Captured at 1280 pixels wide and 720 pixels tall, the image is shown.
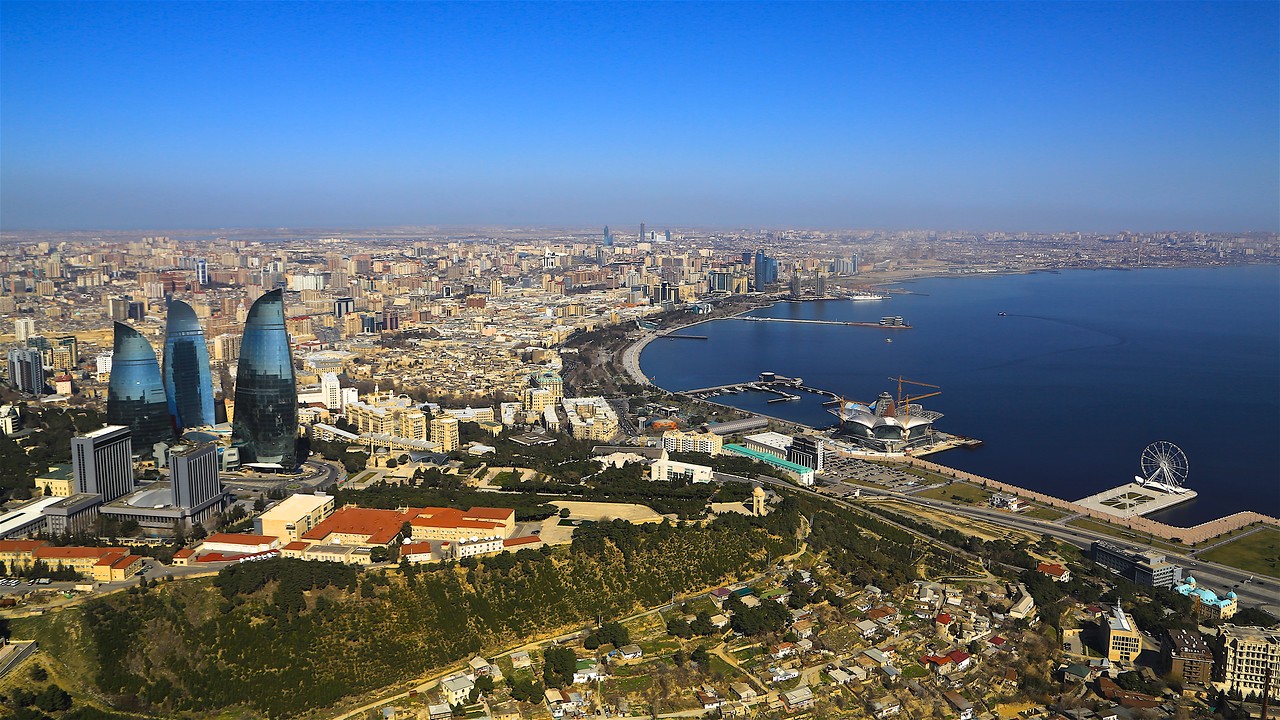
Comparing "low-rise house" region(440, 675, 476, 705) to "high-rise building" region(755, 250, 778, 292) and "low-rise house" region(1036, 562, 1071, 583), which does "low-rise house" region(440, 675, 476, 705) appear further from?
"high-rise building" region(755, 250, 778, 292)

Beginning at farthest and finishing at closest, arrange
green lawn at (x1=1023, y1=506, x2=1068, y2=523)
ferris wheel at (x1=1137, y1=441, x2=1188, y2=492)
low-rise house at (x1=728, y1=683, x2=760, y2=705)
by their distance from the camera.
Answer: ferris wheel at (x1=1137, y1=441, x2=1188, y2=492), green lawn at (x1=1023, y1=506, x2=1068, y2=523), low-rise house at (x1=728, y1=683, x2=760, y2=705)

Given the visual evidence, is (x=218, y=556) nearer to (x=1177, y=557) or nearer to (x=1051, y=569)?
(x=1051, y=569)

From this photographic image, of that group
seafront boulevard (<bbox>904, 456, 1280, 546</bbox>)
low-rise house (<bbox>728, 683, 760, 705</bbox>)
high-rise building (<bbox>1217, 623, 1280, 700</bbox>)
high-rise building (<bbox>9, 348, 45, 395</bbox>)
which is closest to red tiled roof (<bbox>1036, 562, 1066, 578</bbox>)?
high-rise building (<bbox>1217, 623, 1280, 700</bbox>)

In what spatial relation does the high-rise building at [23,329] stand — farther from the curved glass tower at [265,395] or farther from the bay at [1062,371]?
the bay at [1062,371]

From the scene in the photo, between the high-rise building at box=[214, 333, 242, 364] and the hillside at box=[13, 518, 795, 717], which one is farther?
the high-rise building at box=[214, 333, 242, 364]

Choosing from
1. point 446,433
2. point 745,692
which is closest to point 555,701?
point 745,692

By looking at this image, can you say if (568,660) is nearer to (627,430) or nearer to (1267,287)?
(627,430)

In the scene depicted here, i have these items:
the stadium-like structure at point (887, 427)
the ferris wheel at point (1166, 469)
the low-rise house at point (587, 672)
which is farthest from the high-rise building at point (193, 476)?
the ferris wheel at point (1166, 469)
